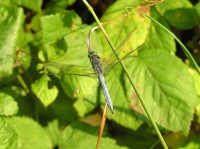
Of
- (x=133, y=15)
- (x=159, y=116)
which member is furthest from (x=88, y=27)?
(x=159, y=116)

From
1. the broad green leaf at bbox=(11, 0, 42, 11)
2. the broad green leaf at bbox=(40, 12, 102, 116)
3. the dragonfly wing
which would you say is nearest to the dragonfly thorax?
the dragonfly wing

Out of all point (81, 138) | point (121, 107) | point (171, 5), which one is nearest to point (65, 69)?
point (121, 107)

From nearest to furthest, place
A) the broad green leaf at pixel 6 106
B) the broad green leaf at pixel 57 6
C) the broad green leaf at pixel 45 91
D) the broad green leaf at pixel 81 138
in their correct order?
1. the broad green leaf at pixel 6 106
2. the broad green leaf at pixel 45 91
3. the broad green leaf at pixel 81 138
4. the broad green leaf at pixel 57 6

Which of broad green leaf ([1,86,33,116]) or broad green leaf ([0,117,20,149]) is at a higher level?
broad green leaf ([0,117,20,149])

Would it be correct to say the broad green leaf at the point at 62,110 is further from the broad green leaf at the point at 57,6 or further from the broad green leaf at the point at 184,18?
the broad green leaf at the point at 184,18

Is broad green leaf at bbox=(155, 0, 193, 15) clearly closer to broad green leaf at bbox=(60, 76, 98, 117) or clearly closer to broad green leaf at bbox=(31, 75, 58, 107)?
broad green leaf at bbox=(60, 76, 98, 117)

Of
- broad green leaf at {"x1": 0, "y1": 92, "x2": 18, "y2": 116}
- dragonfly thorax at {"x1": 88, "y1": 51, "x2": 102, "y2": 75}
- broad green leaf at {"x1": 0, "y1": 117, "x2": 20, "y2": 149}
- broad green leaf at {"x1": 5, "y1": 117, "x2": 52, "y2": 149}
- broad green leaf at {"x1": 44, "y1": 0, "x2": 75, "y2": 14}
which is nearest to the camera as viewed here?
dragonfly thorax at {"x1": 88, "y1": 51, "x2": 102, "y2": 75}

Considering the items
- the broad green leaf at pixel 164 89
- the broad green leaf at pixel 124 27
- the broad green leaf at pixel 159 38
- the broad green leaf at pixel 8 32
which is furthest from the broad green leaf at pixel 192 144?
the broad green leaf at pixel 8 32
